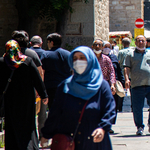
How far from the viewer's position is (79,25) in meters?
11.2

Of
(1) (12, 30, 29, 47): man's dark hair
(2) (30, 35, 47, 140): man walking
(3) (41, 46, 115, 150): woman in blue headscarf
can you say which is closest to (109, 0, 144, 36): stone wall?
(2) (30, 35, 47, 140): man walking

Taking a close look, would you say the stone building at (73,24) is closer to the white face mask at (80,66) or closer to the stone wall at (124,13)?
the white face mask at (80,66)

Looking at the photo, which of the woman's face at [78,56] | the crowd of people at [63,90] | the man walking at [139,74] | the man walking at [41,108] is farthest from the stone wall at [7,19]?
the woman's face at [78,56]

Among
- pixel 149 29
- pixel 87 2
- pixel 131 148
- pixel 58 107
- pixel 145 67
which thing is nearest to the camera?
pixel 58 107

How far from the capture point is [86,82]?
3271mm

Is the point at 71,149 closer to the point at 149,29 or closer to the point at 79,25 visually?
the point at 79,25

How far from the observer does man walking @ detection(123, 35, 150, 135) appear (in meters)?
6.82

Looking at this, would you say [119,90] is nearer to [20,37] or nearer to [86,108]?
[20,37]

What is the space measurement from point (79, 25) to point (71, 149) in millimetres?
8311

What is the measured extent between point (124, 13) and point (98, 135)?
96.3 feet

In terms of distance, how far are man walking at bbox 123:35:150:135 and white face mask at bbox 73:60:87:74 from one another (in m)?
3.61

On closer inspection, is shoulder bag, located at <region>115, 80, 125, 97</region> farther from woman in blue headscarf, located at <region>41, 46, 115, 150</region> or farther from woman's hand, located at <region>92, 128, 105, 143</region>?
woman's hand, located at <region>92, 128, 105, 143</region>

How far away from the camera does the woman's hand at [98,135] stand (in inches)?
123

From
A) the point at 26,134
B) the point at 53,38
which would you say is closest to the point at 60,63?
the point at 53,38
